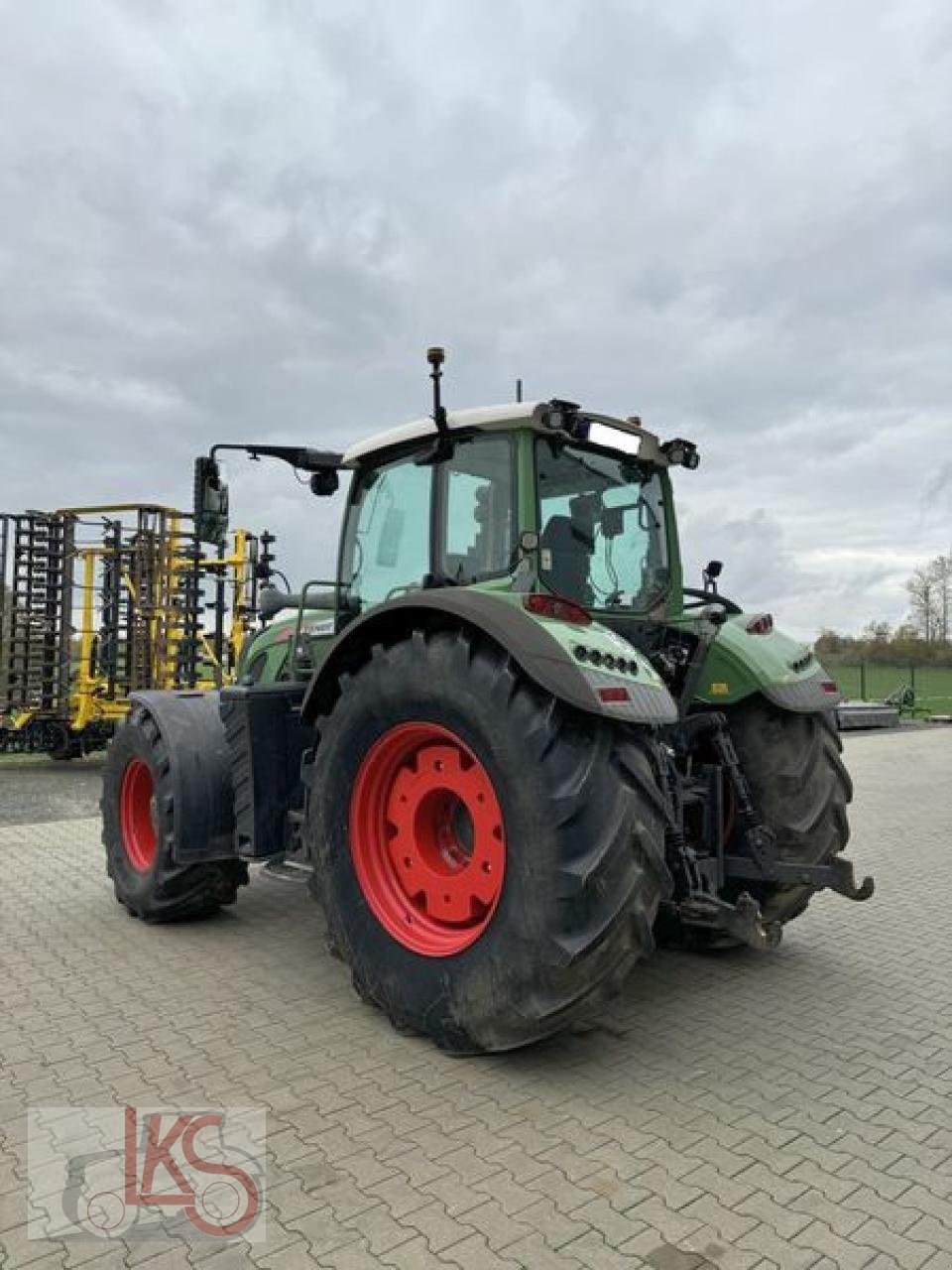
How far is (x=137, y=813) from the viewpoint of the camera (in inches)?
208

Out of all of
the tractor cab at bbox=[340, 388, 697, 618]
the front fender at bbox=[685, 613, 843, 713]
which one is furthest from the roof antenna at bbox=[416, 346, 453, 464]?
the front fender at bbox=[685, 613, 843, 713]

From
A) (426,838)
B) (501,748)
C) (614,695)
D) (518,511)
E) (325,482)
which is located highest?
(325,482)

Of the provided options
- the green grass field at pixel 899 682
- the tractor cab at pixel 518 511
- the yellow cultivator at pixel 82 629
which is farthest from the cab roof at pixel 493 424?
the green grass field at pixel 899 682

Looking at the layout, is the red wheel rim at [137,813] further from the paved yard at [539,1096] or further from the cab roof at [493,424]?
the cab roof at [493,424]

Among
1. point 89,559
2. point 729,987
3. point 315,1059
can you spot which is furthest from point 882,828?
point 89,559

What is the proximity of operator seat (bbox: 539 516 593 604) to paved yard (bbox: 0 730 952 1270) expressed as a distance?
5.77 ft

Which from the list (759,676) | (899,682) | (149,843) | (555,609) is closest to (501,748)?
(555,609)

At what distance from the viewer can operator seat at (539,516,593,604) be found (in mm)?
3924

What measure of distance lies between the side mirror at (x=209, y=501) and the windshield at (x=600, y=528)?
1706mm

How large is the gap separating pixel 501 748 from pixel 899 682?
33.5 m

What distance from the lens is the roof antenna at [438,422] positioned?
3.85 metres

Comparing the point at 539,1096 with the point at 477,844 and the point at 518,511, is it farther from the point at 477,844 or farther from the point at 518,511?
the point at 518,511

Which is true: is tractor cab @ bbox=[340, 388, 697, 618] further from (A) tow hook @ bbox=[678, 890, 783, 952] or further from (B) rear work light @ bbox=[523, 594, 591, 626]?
(A) tow hook @ bbox=[678, 890, 783, 952]

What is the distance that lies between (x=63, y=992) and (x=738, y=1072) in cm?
281
